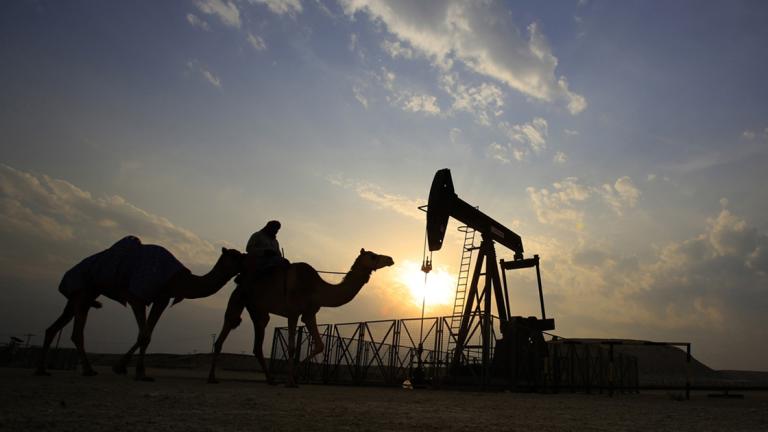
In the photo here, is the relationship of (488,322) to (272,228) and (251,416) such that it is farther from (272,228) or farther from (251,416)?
(251,416)

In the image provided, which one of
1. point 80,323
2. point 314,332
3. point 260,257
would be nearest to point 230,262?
point 260,257

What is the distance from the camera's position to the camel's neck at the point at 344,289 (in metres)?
11.0

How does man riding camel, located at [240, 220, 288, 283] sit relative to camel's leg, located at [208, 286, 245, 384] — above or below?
above

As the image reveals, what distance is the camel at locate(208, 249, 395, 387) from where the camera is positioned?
420 inches

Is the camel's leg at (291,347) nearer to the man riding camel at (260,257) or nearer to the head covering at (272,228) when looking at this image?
the man riding camel at (260,257)

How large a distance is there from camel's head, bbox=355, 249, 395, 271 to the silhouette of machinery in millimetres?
5798

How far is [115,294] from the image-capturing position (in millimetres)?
9891

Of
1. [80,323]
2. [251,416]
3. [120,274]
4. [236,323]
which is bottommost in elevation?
[251,416]

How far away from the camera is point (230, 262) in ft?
35.2

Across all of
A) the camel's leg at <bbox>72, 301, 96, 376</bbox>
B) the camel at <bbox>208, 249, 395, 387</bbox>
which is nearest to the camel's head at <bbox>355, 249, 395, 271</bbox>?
the camel at <bbox>208, 249, 395, 387</bbox>

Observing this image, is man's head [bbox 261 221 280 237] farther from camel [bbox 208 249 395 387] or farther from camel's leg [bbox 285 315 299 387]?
camel's leg [bbox 285 315 299 387]

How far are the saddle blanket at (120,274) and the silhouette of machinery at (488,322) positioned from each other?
31.6 feet

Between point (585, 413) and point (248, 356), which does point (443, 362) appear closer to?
point (585, 413)

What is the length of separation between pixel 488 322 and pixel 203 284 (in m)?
9.32
